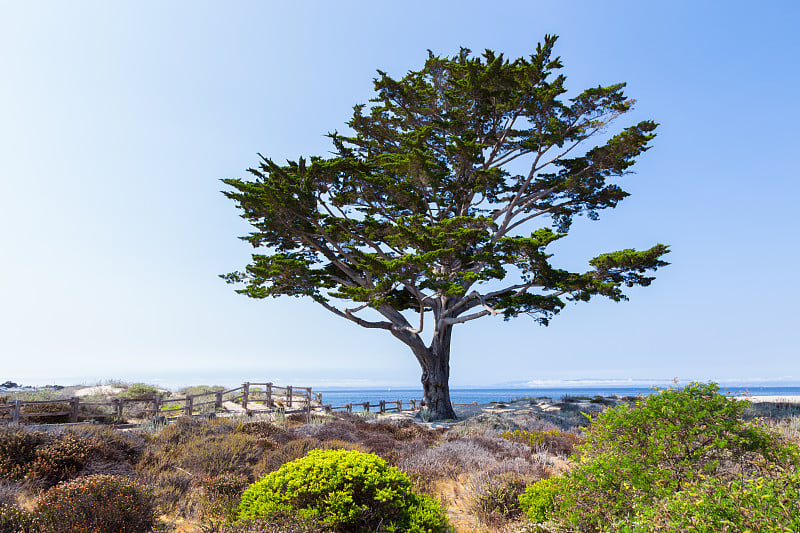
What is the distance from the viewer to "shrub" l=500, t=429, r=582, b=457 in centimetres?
1056

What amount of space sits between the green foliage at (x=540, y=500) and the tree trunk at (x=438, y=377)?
593 inches

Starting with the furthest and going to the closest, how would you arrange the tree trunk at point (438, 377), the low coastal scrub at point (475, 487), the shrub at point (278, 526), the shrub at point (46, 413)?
the tree trunk at point (438, 377) < the shrub at point (46, 413) < the shrub at point (278, 526) < the low coastal scrub at point (475, 487)

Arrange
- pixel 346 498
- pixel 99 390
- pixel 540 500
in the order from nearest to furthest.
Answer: pixel 346 498 → pixel 540 500 → pixel 99 390

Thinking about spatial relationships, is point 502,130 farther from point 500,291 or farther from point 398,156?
point 500,291

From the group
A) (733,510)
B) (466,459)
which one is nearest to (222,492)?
(466,459)

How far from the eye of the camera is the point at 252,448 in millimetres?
8695

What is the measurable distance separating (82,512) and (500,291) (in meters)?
18.3

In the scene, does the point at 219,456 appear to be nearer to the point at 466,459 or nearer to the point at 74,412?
the point at 466,459

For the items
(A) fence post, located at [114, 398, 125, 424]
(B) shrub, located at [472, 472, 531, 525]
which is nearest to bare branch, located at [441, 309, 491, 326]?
(A) fence post, located at [114, 398, 125, 424]

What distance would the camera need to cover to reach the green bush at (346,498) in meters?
4.68

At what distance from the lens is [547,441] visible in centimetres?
1127

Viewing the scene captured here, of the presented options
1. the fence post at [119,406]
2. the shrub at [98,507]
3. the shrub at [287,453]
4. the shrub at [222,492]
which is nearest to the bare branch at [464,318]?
the shrub at [287,453]

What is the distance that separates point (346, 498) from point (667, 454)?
3.19 meters

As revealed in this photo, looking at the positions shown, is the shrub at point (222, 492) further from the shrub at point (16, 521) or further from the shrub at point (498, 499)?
the shrub at point (498, 499)
